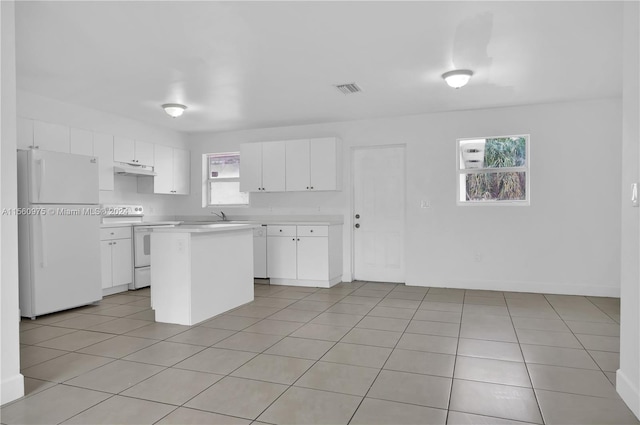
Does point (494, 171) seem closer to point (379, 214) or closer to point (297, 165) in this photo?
point (379, 214)

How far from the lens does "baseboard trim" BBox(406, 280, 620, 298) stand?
5062 mm

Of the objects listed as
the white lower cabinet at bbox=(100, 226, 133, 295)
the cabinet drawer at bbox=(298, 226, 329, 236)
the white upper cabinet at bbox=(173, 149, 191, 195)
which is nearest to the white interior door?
the cabinet drawer at bbox=(298, 226, 329, 236)

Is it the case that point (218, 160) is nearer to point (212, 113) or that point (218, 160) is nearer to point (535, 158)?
point (212, 113)

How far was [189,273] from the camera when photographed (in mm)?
3836

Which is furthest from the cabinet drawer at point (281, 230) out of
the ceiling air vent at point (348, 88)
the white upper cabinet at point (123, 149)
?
the white upper cabinet at point (123, 149)

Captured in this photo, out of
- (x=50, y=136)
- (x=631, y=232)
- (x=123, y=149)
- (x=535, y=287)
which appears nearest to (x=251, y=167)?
(x=123, y=149)

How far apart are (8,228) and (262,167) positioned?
424 cm

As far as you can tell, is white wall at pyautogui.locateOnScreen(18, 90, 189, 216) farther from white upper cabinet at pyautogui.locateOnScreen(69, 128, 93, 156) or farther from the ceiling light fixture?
the ceiling light fixture

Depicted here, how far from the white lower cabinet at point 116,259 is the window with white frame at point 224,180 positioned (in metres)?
1.88

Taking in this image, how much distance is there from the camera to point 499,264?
5449mm

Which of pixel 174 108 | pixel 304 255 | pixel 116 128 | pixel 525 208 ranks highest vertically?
pixel 174 108

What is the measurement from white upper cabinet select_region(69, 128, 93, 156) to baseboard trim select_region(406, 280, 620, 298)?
476 cm

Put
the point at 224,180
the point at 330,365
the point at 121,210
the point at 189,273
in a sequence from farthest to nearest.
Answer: the point at 224,180 → the point at 121,210 → the point at 189,273 → the point at 330,365

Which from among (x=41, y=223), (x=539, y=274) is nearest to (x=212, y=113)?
(x=41, y=223)
